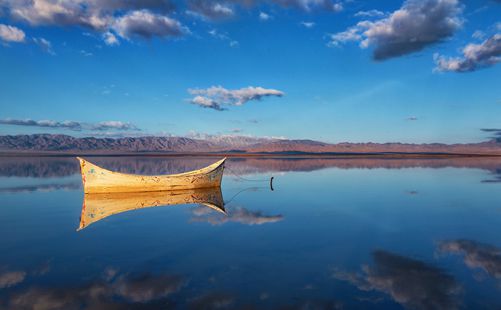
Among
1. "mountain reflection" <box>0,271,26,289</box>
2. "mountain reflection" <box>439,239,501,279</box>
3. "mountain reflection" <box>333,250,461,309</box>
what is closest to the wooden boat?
"mountain reflection" <box>0,271,26,289</box>

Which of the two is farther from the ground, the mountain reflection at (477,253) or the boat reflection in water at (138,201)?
the mountain reflection at (477,253)

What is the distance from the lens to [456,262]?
24.6 feet

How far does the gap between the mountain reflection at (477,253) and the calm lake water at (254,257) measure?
0.11 ft

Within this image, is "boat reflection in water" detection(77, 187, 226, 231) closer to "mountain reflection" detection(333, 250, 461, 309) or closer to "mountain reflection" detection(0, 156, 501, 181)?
"mountain reflection" detection(333, 250, 461, 309)

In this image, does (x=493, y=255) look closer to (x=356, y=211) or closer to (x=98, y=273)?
(x=356, y=211)

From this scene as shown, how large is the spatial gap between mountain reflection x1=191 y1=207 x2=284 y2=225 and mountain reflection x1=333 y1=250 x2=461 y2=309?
5.10 metres

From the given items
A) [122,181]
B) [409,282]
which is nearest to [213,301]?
[409,282]

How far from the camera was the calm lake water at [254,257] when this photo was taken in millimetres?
5809

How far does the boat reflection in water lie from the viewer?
13.8m

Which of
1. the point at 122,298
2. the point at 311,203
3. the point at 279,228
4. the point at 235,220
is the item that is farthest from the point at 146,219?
the point at 311,203

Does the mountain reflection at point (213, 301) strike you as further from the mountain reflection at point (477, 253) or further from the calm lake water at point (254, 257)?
the mountain reflection at point (477, 253)

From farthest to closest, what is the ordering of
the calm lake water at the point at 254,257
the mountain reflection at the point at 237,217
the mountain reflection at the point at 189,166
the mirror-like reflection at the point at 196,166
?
the mountain reflection at the point at 189,166 → the mirror-like reflection at the point at 196,166 → the mountain reflection at the point at 237,217 → the calm lake water at the point at 254,257

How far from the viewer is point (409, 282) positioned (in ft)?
21.0

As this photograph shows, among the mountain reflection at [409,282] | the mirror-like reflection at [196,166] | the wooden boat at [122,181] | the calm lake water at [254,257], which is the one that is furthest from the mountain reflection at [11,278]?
the mirror-like reflection at [196,166]
